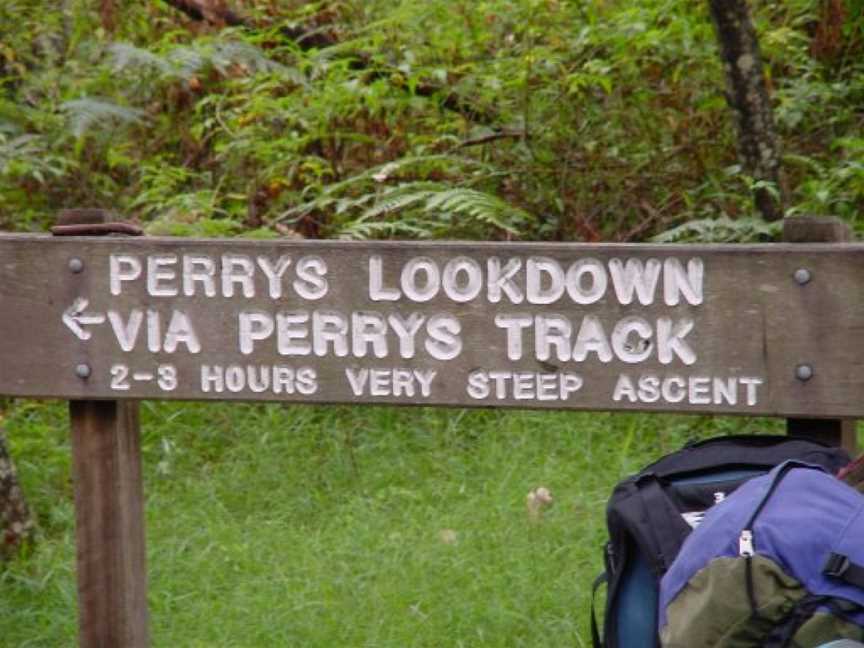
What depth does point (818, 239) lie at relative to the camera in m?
3.46

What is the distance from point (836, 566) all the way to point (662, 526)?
49cm

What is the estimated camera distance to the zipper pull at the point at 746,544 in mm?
2768

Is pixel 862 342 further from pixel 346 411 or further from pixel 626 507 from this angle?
pixel 346 411

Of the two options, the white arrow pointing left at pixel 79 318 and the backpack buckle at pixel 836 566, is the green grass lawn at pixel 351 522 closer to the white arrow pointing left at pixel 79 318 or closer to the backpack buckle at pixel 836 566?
the white arrow pointing left at pixel 79 318

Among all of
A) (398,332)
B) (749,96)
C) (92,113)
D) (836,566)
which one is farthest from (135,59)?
(836,566)

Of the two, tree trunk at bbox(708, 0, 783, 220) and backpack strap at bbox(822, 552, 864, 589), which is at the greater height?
tree trunk at bbox(708, 0, 783, 220)

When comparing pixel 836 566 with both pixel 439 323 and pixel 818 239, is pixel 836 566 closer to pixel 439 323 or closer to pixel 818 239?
pixel 818 239

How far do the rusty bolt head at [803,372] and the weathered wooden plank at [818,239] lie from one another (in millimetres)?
138

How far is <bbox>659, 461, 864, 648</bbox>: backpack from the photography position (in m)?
2.71

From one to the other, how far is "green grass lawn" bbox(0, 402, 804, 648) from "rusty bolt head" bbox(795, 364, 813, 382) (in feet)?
4.06

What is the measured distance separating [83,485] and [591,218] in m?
3.46

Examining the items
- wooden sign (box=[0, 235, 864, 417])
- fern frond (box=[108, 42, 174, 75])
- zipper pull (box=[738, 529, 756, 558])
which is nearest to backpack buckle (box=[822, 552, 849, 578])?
zipper pull (box=[738, 529, 756, 558])

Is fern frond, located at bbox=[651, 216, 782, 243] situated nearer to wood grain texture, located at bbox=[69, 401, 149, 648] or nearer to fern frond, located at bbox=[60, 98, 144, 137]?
wood grain texture, located at bbox=[69, 401, 149, 648]

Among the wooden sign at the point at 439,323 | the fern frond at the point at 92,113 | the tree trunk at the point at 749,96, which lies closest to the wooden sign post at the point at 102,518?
the wooden sign at the point at 439,323
